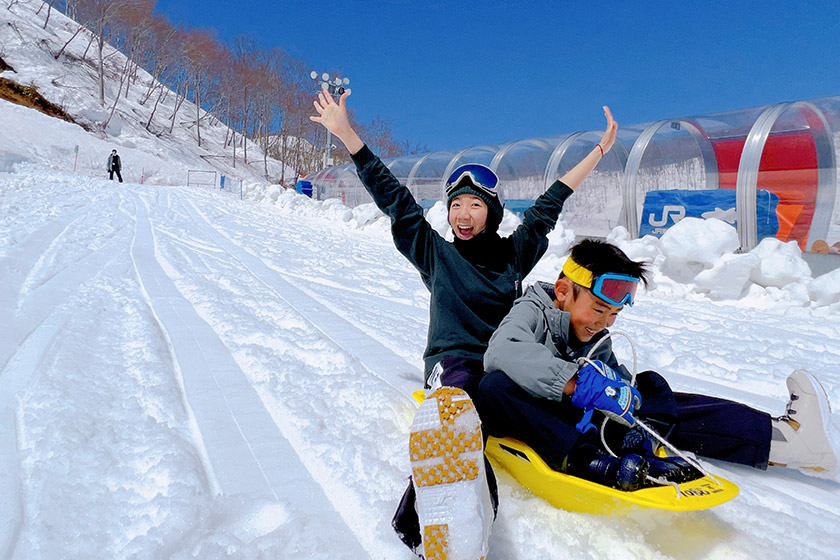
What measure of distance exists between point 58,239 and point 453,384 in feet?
18.1

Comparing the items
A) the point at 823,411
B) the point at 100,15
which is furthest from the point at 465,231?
the point at 100,15

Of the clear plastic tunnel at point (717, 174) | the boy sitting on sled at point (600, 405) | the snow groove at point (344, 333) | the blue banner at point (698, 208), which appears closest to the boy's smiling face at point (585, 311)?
the boy sitting on sled at point (600, 405)

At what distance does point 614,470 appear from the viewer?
1.48 m

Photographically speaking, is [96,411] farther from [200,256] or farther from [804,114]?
[804,114]

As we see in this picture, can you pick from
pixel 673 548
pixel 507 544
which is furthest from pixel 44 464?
pixel 673 548

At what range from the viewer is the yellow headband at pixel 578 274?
1850 millimetres

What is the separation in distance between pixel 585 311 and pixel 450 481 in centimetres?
88

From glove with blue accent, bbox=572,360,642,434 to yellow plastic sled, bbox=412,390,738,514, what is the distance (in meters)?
0.17

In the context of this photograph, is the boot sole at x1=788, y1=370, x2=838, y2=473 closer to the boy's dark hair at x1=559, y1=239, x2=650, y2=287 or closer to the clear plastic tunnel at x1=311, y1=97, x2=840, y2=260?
the boy's dark hair at x1=559, y1=239, x2=650, y2=287

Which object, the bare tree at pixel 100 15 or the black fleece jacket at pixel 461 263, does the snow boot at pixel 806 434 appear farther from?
the bare tree at pixel 100 15

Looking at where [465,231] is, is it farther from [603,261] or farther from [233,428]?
[233,428]

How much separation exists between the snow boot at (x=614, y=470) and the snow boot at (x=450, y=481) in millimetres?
341

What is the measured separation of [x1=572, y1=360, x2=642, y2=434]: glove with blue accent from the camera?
1.49 meters

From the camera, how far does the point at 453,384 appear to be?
176cm
